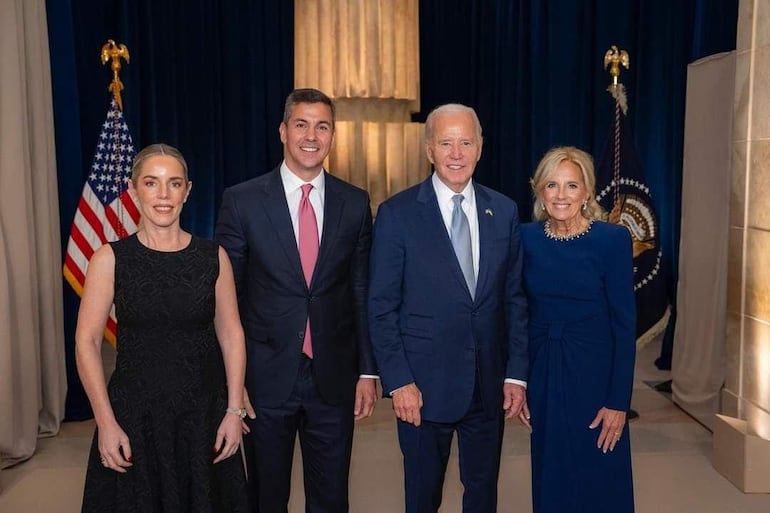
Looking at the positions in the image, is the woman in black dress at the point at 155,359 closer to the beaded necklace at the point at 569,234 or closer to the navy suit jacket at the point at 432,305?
the navy suit jacket at the point at 432,305

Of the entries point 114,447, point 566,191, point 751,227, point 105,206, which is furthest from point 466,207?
point 105,206

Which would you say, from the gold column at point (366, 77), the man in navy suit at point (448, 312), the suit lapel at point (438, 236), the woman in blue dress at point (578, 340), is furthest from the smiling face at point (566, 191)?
the gold column at point (366, 77)

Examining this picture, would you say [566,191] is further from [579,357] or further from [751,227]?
[751,227]

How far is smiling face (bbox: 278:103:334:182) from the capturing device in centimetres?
219

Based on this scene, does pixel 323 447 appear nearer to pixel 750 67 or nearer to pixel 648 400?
pixel 750 67

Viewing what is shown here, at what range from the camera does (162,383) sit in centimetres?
197

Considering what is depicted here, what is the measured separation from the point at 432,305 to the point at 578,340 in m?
0.45

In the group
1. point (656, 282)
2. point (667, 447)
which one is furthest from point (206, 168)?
point (667, 447)

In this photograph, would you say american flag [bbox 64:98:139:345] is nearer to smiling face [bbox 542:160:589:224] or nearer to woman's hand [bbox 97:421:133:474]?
woman's hand [bbox 97:421:133:474]

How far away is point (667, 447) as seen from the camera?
12.9 feet

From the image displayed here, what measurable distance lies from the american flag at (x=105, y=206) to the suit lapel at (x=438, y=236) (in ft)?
8.74

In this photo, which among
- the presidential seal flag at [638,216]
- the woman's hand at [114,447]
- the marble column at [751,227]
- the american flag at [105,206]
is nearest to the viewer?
the woman's hand at [114,447]

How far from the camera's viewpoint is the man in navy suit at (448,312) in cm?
216

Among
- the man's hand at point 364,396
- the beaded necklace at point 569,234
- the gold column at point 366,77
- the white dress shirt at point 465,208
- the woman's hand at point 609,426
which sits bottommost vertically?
the woman's hand at point 609,426
